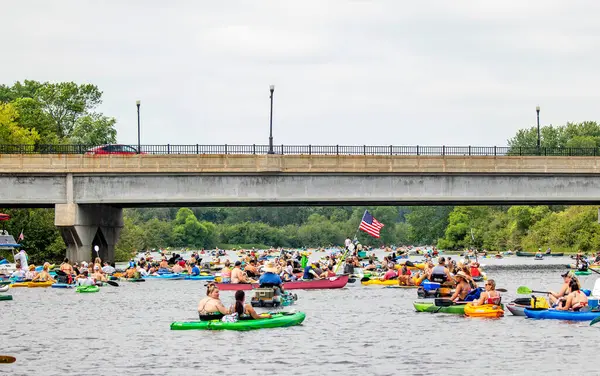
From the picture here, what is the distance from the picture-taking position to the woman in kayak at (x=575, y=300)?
3903 centimetres

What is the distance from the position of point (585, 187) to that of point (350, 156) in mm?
16014

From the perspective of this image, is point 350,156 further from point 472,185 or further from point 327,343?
point 327,343

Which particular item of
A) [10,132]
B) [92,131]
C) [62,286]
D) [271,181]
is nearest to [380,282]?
[271,181]

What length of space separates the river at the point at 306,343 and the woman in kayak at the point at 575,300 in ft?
2.08

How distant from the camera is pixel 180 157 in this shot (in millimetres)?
70750

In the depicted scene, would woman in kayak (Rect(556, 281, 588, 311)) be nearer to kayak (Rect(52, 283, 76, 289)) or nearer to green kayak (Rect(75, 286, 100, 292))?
green kayak (Rect(75, 286, 100, 292))

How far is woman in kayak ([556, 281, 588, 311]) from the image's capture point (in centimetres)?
3903

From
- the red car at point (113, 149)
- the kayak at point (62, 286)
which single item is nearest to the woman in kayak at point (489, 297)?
the kayak at point (62, 286)

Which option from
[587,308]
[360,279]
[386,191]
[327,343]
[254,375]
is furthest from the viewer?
[386,191]

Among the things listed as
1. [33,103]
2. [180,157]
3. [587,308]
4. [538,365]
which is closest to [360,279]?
[180,157]

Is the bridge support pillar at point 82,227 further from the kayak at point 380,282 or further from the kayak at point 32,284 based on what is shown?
the kayak at point 380,282

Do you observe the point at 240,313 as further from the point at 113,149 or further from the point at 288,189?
the point at 113,149

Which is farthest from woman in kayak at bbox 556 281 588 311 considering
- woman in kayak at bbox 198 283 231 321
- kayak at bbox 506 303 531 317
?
woman in kayak at bbox 198 283 231 321

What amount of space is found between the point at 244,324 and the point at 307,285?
21.1m
